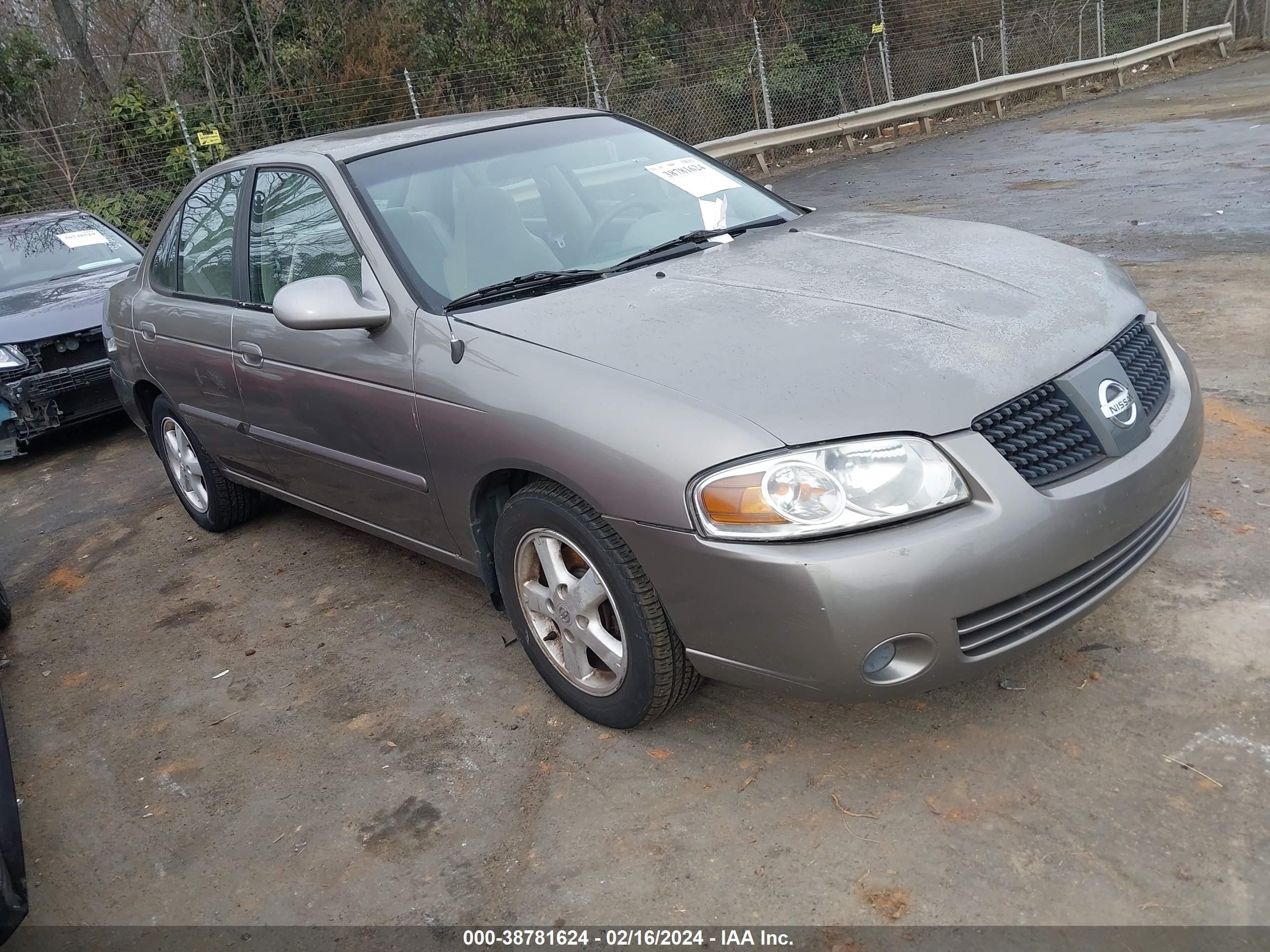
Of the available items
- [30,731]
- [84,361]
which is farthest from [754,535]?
[84,361]

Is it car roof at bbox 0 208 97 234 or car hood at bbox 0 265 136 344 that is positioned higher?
car roof at bbox 0 208 97 234

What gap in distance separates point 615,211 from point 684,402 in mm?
1431

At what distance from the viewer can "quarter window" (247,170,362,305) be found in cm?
366

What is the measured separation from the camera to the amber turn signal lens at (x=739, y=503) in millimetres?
2459

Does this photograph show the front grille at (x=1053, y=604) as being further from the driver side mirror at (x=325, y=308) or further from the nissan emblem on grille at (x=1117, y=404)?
the driver side mirror at (x=325, y=308)

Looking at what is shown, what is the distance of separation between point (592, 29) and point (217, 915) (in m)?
18.8

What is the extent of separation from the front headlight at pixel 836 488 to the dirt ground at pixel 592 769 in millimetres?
647

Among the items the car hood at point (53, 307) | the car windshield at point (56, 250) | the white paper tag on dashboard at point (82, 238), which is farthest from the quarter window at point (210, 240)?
the white paper tag on dashboard at point (82, 238)

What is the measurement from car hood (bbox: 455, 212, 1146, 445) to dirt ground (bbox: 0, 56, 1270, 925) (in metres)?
0.78

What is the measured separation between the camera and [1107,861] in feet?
7.81

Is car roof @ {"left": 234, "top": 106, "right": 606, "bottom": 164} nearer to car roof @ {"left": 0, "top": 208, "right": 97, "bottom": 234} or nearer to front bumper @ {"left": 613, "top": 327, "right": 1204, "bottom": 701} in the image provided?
A: front bumper @ {"left": 613, "top": 327, "right": 1204, "bottom": 701}

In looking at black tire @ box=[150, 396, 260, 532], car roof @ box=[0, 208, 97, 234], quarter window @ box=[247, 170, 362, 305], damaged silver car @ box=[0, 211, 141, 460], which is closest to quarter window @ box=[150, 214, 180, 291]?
black tire @ box=[150, 396, 260, 532]

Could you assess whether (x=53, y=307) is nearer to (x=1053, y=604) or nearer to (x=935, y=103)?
(x=1053, y=604)

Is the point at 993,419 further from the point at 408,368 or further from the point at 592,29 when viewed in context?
the point at 592,29
